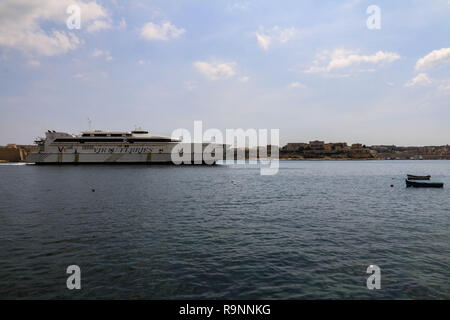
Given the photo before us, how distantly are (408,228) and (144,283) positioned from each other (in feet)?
58.0

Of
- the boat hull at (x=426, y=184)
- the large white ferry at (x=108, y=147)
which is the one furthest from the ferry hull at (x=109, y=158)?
the boat hull at (x=426, y=184)

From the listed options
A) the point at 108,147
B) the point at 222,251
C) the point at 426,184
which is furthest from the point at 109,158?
the point at 222,251

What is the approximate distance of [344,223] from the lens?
1897 cm

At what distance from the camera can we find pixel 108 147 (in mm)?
99625

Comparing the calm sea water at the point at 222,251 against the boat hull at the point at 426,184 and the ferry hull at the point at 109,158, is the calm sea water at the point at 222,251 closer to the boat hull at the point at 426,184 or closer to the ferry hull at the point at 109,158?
the boat hull at the point at 426,184

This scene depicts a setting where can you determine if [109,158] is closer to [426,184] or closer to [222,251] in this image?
[426,184]

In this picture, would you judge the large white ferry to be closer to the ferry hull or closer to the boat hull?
the ferry hull

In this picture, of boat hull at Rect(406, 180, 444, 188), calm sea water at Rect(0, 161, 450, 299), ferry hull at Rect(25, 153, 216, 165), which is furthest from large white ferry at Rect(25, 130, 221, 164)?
boat hull at Rect(406, 180, 444, 188)

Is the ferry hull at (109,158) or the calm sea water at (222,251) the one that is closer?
the calm sea water at (222,251)

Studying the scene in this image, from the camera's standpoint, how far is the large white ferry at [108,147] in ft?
326

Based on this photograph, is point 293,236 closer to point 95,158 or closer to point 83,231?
point 83,231

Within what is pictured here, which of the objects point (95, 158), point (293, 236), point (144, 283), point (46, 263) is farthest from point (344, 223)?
point (95, 158)
